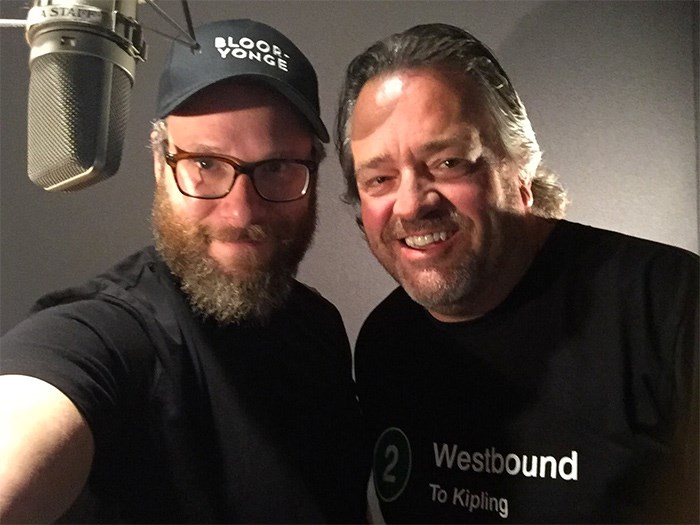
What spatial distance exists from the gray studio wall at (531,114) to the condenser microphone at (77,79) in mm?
197

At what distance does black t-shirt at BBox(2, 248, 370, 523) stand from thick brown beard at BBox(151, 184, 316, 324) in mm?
19

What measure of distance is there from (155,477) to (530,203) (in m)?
0.60

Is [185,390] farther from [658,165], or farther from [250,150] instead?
[658,165]

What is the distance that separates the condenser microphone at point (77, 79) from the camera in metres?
0.50

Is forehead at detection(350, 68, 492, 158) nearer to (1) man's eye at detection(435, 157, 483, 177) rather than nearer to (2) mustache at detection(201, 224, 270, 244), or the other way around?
(1) man's eye at detection(435, 157, 483, 177)

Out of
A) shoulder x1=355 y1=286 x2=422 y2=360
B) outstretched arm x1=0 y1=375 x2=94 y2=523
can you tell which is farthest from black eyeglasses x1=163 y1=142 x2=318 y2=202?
outstretched arm x1=0 y1=375 x2=94 y2=523

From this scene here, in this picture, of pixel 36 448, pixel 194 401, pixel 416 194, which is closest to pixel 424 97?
pixel 416 194

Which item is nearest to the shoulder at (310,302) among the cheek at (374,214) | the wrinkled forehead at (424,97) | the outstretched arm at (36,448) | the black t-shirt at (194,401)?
the black t-shirt at (194,401)

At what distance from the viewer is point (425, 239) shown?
0.80 metres

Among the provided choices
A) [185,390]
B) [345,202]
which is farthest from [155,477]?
[345,202]

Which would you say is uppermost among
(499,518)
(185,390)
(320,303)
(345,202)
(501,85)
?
(501,85)

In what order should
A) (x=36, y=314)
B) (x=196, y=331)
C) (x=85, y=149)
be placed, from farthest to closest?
(x=196, y=331), (x=36, y=314), (x=85, y=149)

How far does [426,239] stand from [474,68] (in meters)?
0.24

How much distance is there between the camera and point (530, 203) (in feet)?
2.69
